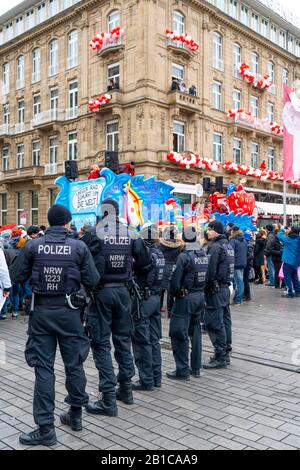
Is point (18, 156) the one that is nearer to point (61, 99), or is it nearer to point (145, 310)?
point (61, 99)

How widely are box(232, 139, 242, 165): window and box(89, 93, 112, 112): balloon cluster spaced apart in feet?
32.0

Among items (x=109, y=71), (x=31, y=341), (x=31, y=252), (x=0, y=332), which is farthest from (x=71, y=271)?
(x=109, y=71)

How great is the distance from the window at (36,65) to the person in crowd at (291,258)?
24.8m

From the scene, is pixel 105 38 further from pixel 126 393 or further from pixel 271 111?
pixel 126 393

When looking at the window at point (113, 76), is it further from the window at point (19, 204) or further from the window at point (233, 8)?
the window at point (19, 204)

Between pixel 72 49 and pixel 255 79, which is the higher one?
pixel 72 49

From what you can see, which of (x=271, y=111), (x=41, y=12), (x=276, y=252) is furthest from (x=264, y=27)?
(x=276, y=252)

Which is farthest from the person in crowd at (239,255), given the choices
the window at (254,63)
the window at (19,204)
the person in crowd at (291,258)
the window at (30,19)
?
the window at (30,19)

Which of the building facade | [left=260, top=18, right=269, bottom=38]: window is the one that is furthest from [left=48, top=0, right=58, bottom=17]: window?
[left=260, top=18, right=269, bottom=38]: window

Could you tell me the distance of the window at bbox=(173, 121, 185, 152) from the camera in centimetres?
2580

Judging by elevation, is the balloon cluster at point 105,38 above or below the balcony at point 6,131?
above

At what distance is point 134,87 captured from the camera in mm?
24156

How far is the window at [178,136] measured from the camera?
84.6 feet

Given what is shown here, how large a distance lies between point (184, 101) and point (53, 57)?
426 inches
